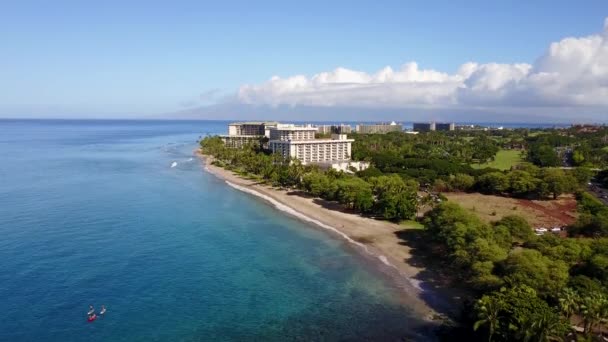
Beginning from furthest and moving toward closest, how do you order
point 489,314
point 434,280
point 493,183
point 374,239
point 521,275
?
point 493,183 → point 374,239 → point 434,280 → point 521,275 → point 489,314

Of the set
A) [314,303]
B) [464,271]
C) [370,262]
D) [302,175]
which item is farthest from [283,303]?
[302,175]

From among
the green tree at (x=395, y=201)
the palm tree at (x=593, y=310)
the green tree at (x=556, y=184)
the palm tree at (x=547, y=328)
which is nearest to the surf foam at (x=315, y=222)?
the green tree at (x=395, y=201)

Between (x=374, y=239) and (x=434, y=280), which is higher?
(x=374, y=239)

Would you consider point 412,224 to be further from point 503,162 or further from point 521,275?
point 503,162

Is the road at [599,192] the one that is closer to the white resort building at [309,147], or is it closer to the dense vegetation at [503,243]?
the dense vegetation at [503,243]

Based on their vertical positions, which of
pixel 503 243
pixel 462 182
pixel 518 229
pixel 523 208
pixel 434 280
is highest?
pixel 462 182

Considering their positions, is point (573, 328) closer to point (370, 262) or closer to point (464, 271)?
point (464, 271)

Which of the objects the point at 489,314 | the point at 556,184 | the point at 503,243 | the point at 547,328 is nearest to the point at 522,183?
the point at 556,184

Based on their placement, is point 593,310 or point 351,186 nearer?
point 593,310
